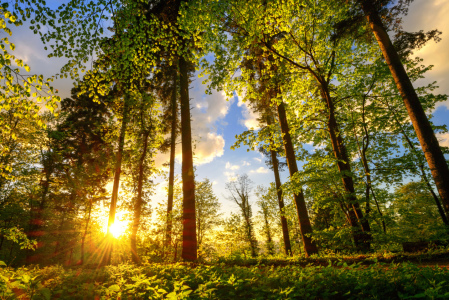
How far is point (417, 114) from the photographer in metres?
7.25

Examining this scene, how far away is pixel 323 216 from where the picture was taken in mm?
21203

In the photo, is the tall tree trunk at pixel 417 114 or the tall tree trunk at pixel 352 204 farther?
the tall tree trunk at pixel 352 204

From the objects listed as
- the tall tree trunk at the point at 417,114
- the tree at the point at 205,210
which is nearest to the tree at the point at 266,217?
the tree at the point at 205,210

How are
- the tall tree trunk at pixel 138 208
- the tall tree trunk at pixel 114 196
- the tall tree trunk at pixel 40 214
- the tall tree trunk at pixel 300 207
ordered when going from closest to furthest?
the tall tree trunk at pixel 300 207 < the tall tree trunk at pixel 138 208 < the tall tree trunk at pixel 114 196 < the tall tree trunk at pixel 40 214

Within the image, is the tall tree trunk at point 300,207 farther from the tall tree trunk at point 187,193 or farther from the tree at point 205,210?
the tree at point 205,210

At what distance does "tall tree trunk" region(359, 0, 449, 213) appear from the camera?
6762 mm

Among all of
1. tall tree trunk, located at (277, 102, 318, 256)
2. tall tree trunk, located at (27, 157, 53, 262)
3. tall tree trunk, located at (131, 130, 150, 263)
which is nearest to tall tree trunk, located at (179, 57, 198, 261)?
tall tree trunk, located at (277, 102, 318, 256)

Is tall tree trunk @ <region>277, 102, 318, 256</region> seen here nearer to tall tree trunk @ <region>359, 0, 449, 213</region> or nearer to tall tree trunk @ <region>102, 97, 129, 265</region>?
tall tree trunk @ <region>359, 0, 449, 213</region>

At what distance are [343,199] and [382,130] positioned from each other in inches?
393

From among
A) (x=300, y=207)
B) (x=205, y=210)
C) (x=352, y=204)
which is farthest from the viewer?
(x=205, y=210)

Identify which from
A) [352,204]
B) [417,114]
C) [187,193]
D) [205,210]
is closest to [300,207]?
[352,204]

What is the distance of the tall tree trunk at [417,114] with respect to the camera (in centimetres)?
676

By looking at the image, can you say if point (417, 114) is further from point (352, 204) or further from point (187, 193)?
point (187, 193)

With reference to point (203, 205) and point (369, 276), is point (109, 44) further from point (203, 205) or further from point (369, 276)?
point (203, 205)
